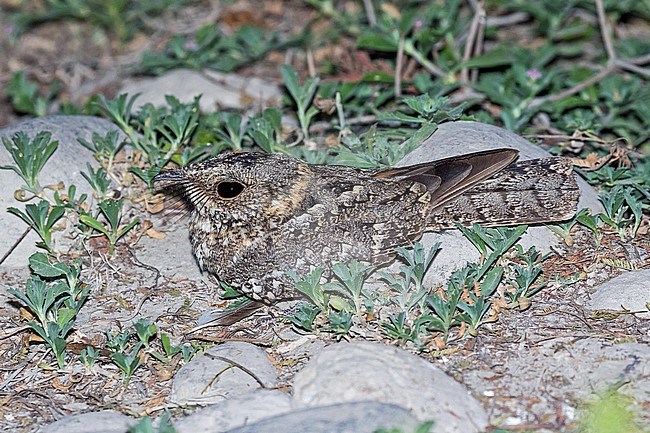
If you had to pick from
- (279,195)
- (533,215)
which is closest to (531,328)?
(533,215)

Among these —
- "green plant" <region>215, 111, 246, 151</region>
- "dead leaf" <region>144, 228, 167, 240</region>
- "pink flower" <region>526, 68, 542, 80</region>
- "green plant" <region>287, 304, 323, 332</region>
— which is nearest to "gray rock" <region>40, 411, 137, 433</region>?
"green plant" <region>287, 304, 323, 332</region>

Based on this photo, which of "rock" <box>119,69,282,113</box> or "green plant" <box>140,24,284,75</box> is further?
"green plant" <box>140,24,284,75</box>

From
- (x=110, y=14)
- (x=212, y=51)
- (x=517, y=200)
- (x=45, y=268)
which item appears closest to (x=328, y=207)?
(x=517, y=200)

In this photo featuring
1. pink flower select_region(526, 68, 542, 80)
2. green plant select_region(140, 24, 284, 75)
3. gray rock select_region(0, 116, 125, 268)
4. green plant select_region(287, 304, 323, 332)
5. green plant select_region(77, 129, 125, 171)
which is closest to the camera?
green plant select_region(287, 304, 323, 332)

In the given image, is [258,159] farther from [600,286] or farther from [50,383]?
[600,286]

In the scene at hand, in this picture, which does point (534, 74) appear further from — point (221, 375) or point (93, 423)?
point (93, 423)

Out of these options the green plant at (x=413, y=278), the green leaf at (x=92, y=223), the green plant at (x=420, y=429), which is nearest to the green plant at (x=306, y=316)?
the green plant at (x=413, y=278)

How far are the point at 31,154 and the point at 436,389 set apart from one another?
8.82 feet

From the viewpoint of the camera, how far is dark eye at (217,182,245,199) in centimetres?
404

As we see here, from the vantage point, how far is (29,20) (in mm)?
7988

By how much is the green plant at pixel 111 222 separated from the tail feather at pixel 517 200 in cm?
166

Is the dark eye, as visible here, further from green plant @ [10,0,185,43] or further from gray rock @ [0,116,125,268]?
green plant @ [10,0,185,43]

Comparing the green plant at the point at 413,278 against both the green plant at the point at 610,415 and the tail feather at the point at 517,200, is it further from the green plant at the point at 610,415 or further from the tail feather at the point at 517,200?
the green plant at the point at 610,415

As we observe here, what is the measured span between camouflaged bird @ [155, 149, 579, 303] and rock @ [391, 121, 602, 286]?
0.34 ft
